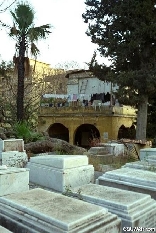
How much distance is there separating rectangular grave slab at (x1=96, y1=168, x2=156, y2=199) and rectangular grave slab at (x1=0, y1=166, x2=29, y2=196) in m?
1.08

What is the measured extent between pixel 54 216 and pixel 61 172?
6.26 ft

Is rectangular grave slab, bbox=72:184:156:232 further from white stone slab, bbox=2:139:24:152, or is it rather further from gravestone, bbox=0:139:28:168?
white stone slab, bbox=2:139:24:152

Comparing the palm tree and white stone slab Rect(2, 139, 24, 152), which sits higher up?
the palm tree

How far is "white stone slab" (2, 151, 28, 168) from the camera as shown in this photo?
20.2ft

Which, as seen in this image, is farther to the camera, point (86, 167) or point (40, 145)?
point (40, 145)

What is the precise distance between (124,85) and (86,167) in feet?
38.8

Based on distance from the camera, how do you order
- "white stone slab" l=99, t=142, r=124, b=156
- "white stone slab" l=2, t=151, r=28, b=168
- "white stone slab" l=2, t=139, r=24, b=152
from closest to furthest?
"white stone slab" l=2, t=151, r=28, b=168, "white stone slab" l=2, t=139, r=24, b=152, "white stone slab" l=99, t=142, r=124, b=156

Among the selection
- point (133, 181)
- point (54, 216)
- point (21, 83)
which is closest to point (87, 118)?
point (21, 83)

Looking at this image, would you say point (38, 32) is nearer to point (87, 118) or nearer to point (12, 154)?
point (12, 154)

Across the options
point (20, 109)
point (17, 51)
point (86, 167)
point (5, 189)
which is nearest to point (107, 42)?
point (17, 51)

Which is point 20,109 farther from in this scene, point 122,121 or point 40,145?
point 122,121

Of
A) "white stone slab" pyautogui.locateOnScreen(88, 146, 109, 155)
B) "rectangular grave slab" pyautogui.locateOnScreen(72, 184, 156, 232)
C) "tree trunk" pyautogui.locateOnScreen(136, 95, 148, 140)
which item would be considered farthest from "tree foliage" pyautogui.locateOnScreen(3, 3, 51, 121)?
"rectangular grave slab" pyautogui.locateOnScreen(72, 184, 156, 232)

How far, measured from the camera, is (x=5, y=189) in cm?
363

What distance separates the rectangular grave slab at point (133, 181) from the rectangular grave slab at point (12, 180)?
1.08m
